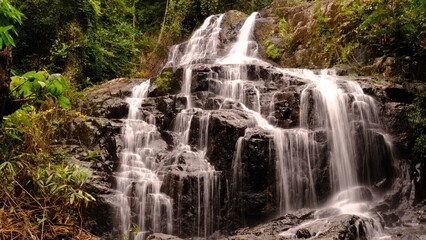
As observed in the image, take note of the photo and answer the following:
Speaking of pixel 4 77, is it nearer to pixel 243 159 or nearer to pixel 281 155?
pixel 243 159

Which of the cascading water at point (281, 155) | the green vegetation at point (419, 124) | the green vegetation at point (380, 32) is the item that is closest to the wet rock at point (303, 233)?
the cascading water at point (281, 155)

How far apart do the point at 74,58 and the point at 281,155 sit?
30.9 ft

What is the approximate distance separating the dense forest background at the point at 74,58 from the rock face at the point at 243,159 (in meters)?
0.58

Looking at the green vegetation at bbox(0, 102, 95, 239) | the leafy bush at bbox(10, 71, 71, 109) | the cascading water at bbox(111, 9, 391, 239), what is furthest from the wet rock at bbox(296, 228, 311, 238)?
the leafy bush at bbox(10, 71, 71, 109)

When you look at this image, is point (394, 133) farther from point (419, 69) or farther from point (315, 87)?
point (419, 69)

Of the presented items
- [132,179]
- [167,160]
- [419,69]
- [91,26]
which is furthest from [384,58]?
[91,26]

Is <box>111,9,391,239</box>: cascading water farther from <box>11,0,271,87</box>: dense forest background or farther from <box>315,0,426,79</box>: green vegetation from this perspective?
<box>11,0,271,87</box>: dense forest background

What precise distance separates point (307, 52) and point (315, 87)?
4773mm

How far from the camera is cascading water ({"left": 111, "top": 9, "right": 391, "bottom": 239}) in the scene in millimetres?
7172

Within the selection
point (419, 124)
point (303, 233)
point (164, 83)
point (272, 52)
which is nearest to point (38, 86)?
point (303, 233)

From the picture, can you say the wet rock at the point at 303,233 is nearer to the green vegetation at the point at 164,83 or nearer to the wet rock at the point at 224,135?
the wet rock at the point at 224,135

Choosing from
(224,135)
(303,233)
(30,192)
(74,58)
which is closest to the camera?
(30,192)

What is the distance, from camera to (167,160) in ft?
26.8

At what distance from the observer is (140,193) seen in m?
7.29
